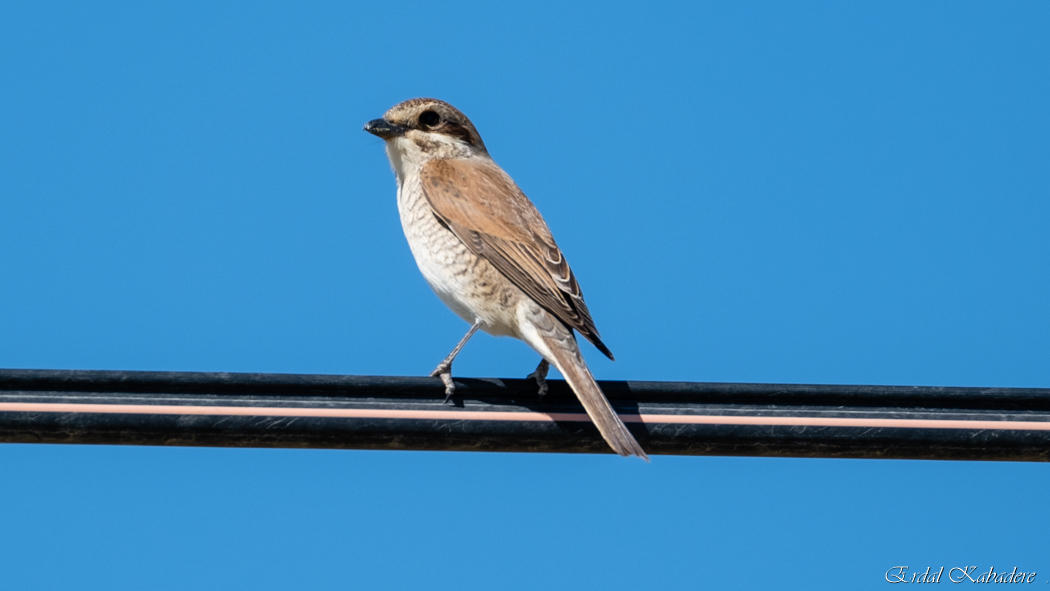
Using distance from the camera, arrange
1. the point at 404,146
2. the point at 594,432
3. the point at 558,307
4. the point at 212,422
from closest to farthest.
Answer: the point at 212,422 < the point at 594,432 < the point at 558,307 < the point at 404,146

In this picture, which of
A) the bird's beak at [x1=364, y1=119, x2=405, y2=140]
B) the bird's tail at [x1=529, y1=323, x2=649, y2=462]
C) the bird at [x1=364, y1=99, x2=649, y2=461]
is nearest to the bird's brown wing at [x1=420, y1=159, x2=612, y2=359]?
the bird at [x1=364, y1=99, x2=649, y2=461]

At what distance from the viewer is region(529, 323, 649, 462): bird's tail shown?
421cm

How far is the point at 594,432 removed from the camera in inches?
172

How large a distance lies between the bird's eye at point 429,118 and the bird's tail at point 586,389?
2.18 meters

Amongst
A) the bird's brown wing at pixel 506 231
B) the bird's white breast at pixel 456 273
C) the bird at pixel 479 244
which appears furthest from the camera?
the bird's white breast at pixel 456 273

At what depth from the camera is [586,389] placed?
185 inches

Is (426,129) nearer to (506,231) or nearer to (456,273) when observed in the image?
(506,231)

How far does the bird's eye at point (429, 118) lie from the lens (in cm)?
725

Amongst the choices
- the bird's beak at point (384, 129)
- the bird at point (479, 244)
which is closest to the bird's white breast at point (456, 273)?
the bird at point (479, 244)

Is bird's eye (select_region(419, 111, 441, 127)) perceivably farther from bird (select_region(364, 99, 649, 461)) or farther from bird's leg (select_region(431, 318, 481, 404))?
bird's leg (select_region(431, 318, 481, 404))

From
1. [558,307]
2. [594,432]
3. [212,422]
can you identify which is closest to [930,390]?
[594,432]

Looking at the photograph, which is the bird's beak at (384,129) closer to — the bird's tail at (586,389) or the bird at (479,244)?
the bird at (479,244)

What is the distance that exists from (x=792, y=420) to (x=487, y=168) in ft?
11.9

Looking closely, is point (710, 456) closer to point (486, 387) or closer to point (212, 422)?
point (486, 387)
